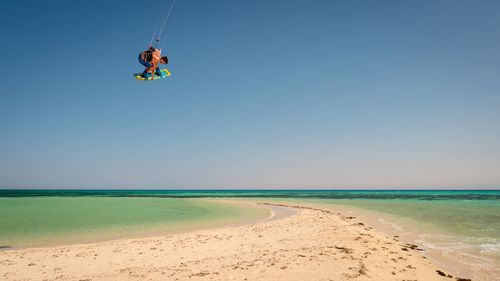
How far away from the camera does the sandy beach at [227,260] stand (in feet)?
26.4

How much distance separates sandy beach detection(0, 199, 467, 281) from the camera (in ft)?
26.4

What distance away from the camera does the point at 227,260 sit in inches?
377

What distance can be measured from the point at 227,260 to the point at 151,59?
8423 mm

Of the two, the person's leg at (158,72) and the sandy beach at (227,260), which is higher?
the person's leg at (158,72)

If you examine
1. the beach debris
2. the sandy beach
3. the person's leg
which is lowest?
the sandy beach

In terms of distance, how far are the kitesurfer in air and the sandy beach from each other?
7363 millimetres

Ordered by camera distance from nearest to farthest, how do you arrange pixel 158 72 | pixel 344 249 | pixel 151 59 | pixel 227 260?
pixel 227 260 < pixel 344 249 < pixel 151 59 < pixel 158 72

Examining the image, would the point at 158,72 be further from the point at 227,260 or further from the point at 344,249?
the point at 344,249

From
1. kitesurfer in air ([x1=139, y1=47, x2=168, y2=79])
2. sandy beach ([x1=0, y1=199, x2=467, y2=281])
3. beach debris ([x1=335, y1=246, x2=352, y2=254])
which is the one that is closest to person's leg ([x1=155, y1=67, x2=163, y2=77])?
kitesurfer in air ([x1=139, y1=47, x2=168, y2=79])

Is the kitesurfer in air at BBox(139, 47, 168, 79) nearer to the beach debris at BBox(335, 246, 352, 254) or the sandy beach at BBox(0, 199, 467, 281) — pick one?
Answer: the sandy beach at BBox(0, 199, 467, 281)

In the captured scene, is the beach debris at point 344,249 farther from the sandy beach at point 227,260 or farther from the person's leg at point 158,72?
the person's leg at point 158,72

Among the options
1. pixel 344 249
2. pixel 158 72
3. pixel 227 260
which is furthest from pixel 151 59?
pixel 344 249

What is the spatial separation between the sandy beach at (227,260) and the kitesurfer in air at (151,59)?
7.36 m

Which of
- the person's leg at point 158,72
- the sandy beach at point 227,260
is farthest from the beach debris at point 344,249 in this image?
the person's leg at point 158,72
